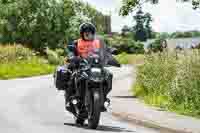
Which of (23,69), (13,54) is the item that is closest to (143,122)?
(23,69)

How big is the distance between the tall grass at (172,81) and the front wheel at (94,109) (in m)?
3.93

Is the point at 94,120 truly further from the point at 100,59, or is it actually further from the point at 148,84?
the point at 148,84

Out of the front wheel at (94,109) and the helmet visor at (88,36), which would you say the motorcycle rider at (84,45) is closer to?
the helmet visor at (88,36)

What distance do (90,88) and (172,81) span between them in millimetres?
6378

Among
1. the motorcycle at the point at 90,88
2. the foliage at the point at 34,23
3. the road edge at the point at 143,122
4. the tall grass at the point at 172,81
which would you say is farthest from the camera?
the foliage at the point at 34,23

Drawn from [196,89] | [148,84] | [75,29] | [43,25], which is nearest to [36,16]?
[43,25]

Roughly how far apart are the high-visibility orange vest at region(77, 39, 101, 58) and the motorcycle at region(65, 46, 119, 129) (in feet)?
0.81

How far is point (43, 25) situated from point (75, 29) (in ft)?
19.3

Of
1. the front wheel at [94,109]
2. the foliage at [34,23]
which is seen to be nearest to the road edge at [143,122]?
the front wheel at [94,109]

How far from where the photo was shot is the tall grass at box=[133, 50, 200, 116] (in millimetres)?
19984

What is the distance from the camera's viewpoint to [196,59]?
2058cm

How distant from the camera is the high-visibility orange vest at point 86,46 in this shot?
52.9 ft

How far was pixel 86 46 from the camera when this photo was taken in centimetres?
1619

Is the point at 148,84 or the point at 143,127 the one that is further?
the point at 148,84
